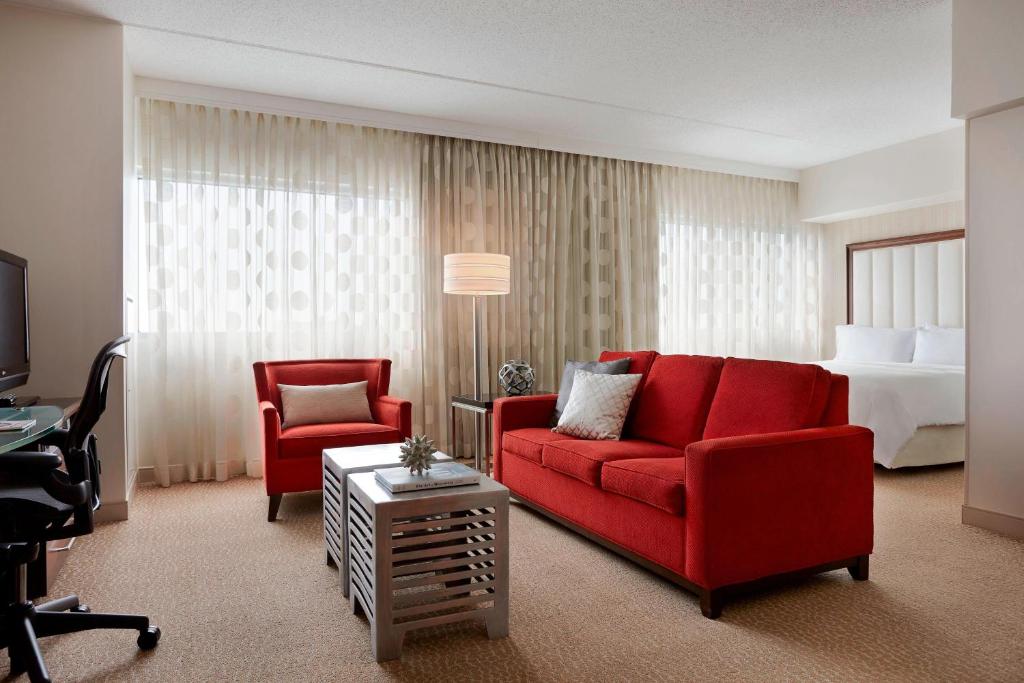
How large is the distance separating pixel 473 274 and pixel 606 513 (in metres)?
2.17

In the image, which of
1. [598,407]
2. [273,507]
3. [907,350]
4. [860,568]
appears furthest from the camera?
[907,350]

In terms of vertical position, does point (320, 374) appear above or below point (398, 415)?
above

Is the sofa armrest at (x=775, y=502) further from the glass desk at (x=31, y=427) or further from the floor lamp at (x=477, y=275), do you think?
the floor lamp at (x=477, y=275)

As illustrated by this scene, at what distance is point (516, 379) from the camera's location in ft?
15.1

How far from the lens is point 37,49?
3490 millimetres

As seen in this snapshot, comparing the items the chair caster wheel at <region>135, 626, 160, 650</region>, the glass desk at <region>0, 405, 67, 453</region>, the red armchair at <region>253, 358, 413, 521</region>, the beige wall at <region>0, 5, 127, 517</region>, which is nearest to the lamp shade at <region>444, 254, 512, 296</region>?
the red armchair at <region>253, 358, 413, 521</region>

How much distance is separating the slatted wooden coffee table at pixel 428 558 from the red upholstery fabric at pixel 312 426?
1373 millimetres

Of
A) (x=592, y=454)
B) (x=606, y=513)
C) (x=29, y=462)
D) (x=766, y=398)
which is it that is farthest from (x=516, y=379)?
(x=29, y=462)

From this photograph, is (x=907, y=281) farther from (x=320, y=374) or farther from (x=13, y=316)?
(x=13, y=316)

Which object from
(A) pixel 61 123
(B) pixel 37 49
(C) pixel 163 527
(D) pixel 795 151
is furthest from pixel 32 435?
(D) pixel 795 151

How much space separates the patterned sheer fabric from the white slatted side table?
76.9 inches

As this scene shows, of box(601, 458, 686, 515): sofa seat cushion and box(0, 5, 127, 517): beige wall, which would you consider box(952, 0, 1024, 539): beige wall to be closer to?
box(601, 458, 686, 515): sofa seat cushion

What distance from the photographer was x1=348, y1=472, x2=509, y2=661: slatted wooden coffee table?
2.12 meters

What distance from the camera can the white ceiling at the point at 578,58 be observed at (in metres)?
3.45
